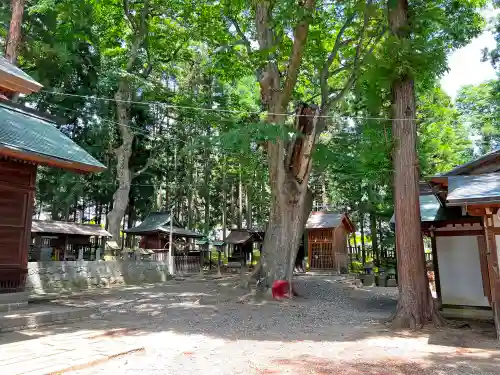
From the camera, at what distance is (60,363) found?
470 centimetres

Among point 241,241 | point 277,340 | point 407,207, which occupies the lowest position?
point 277,340

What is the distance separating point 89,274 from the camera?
14875 millimetres

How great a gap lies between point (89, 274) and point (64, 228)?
6.61 m

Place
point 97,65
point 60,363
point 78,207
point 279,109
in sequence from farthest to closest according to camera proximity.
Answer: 1. point 78,207
2. point 97,65
3. point 279,109
4. point 60,363

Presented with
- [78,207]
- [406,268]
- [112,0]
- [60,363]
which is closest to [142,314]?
[60,363]

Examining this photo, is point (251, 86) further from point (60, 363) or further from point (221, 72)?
point (60, 363)

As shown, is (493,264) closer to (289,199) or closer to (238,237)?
(289,199)

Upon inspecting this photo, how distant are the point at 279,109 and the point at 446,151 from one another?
1119 centimetres

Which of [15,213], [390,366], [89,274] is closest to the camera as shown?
[390,366]

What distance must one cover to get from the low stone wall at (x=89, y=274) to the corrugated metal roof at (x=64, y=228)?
517 cm

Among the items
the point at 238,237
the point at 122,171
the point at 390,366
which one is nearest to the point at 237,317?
the point at 390,366

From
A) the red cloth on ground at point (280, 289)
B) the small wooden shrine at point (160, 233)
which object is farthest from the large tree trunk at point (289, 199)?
the small wooden shrine at point (160, 233)

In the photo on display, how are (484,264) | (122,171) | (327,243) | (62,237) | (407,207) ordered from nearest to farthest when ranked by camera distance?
1. (407,207)
2. (484,264)
3. (62,237)
4. (122,171)
5. (327,243)

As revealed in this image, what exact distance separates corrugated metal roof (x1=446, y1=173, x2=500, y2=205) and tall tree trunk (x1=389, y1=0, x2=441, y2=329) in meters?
0.97
